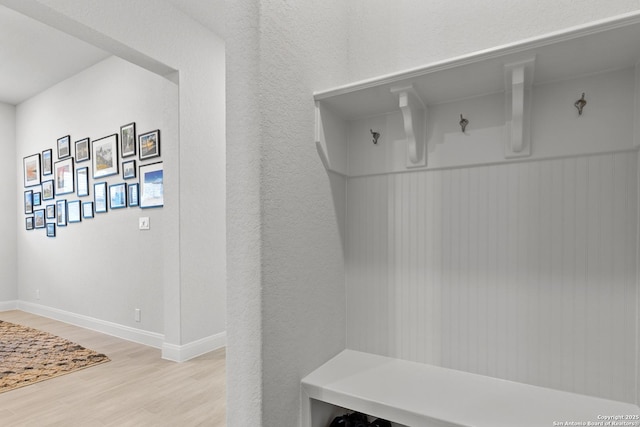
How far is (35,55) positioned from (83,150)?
41.4 inches

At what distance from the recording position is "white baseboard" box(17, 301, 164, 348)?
332cm

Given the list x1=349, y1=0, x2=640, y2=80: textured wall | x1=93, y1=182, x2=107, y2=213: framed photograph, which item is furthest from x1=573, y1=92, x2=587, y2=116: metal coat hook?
x1=93, y1=182, x2=107, y2=213: framed photograph

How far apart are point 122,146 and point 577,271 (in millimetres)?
3844

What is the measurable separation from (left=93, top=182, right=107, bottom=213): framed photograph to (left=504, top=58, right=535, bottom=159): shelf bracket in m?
3.93

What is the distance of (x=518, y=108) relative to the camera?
1.11 m

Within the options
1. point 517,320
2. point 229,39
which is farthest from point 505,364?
point 229,39

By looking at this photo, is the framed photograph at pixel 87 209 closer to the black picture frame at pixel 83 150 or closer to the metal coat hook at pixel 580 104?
the black picture frame at pixel 83 150

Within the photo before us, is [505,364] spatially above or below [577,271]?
below

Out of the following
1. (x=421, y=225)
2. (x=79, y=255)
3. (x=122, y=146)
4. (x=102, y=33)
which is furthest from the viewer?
(x=79, y=255)

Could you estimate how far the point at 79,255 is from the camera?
4164 mm

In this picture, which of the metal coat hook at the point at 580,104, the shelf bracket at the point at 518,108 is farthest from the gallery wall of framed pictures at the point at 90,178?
the metal coat hook at the point at 580,104

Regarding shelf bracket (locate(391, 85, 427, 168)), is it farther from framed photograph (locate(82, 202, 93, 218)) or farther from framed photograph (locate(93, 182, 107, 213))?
framed photograph (locate(82, 202, 93, 218))

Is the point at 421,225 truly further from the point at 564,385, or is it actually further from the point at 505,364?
the point at 564,385

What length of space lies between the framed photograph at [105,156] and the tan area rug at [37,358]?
5.66 ft
